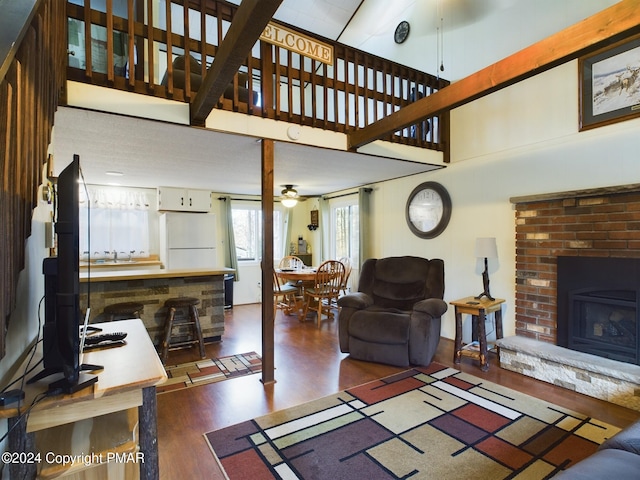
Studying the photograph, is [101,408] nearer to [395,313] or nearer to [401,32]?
[395,313]

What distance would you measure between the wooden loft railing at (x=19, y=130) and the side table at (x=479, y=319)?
127 inches

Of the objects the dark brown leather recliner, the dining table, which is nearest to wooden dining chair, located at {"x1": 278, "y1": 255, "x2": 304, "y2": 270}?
the dining table

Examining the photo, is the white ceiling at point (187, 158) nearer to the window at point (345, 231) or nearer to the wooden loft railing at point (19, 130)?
the window at point (345, 231)

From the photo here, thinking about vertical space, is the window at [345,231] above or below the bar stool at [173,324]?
above

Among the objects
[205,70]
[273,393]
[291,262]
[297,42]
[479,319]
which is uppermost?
[297,42]

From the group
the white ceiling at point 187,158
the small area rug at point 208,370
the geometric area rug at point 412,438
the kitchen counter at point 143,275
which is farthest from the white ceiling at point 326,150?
the geometric area rug at point 412,438

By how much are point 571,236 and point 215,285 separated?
3.79m

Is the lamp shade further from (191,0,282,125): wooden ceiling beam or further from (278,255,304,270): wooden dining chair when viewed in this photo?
(278,255,304,270): wooden dining chair

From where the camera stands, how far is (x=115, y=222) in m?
5.25

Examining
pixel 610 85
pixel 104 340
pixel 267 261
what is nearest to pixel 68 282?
pixel 104 340

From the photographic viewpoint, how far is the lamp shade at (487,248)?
321 cm

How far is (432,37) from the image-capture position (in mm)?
4367

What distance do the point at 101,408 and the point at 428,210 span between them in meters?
4.00

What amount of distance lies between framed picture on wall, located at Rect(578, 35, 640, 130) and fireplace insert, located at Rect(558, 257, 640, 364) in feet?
3.93
